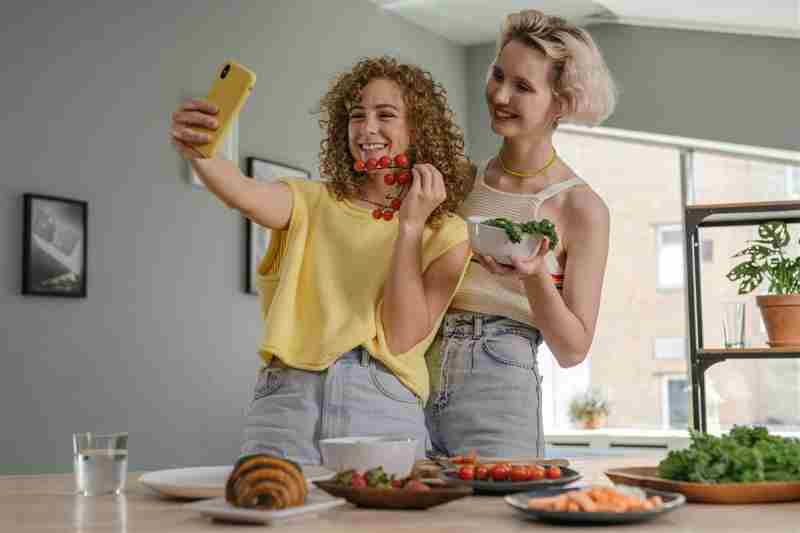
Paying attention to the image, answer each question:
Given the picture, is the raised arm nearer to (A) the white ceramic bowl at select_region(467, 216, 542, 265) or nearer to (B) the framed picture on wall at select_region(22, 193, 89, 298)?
(A) the white ceramic bowl at select_region(467, 216, 542, 265)

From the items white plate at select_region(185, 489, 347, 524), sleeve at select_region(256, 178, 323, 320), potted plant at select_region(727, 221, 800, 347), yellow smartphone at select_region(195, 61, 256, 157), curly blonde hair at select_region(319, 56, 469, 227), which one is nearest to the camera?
white plate at select_region(185, 489, 347, 524)

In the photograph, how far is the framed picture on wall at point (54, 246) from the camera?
3842 millimetres

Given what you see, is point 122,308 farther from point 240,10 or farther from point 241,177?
point 241,177

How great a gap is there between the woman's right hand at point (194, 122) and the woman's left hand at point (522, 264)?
450 millimetres

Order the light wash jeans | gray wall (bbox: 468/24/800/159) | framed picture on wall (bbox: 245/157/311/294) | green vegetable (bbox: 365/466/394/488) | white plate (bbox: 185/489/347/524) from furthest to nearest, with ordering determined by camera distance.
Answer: gray wall (bbox: 468/24/800/159) < framed picture on wall (bbox: 245/157/311/294) < the light wash jeans < green vegetable (bbox: 365/466/394/488) < white plate (bbox: 185/489/347/524)

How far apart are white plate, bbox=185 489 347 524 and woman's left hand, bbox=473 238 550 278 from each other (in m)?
0.56

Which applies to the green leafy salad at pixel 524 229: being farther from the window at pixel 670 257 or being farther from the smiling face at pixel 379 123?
the window at pixel 670 257

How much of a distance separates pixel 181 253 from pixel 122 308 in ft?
1.35

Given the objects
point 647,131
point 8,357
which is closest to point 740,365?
point 647,131

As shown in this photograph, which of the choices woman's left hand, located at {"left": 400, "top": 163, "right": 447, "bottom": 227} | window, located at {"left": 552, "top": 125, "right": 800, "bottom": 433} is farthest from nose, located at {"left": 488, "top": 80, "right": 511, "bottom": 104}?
window, located at {"left": 552, "top": 125, "right": 800, "bottom": 433}

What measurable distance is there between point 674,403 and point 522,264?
16.3 ft

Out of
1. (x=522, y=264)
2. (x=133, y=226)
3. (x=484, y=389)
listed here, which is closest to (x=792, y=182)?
(x=133, y=226)

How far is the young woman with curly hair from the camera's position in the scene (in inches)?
68.2


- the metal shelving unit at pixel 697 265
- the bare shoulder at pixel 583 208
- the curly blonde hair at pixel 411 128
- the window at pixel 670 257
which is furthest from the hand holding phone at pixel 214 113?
the window at pixel 670 257
